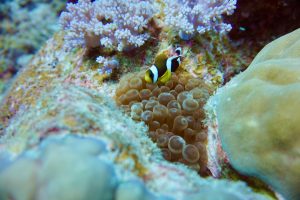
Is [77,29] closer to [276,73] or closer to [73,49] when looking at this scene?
[73,49]

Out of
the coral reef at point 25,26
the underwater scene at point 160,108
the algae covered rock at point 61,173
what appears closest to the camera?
the algae covered rock at point 61,173

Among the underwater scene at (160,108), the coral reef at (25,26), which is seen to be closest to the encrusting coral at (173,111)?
the underwater scene at (160,108)

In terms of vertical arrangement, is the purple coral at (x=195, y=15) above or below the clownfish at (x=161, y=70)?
above

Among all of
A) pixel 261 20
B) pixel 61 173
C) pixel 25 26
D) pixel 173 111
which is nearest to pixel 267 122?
pixel 173 111

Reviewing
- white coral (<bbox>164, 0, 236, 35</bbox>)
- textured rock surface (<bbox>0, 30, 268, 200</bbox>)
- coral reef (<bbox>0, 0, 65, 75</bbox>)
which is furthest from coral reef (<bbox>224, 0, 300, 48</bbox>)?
coral reef (<bbox>0, 0, 65, 75</bbox>)

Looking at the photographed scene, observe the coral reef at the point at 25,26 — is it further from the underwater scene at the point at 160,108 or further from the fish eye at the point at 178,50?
the fish eye at the point at 178,50

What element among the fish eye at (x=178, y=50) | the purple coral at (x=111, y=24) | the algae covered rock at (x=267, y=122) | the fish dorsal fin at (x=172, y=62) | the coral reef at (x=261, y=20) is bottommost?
the algae covered rock at (x=267, y=122)
